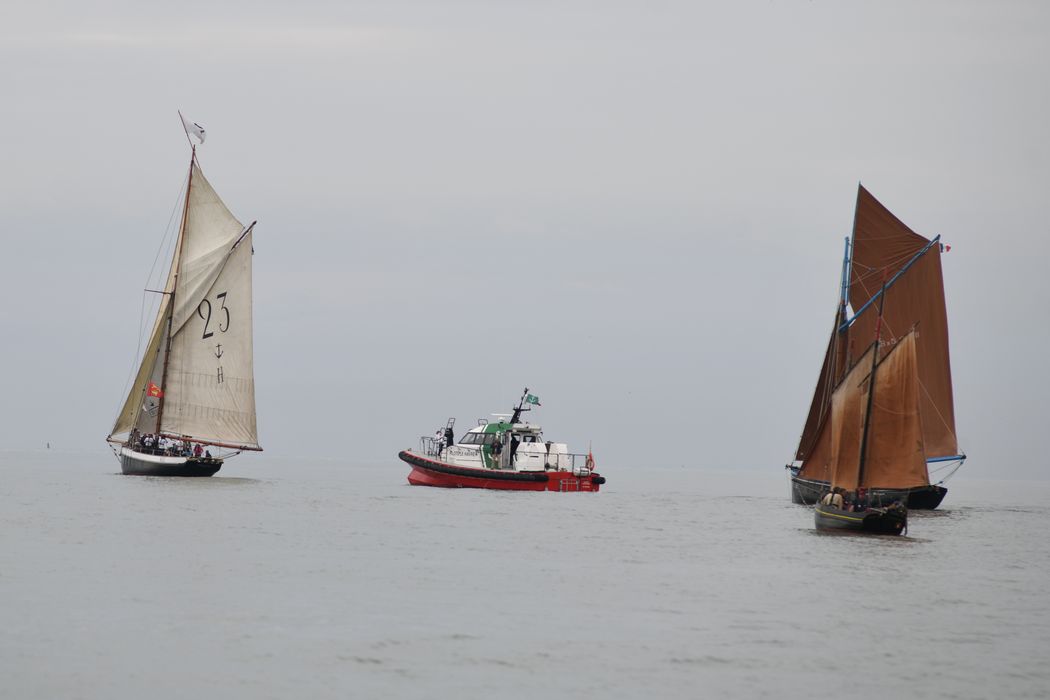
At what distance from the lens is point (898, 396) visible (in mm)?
50375

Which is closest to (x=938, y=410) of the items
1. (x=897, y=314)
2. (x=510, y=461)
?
(x=897, y=314)

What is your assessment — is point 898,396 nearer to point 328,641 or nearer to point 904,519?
point 904,519

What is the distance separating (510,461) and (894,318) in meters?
23.0

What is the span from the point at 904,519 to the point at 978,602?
14955 mm

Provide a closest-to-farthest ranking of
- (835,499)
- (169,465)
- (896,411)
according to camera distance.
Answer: (896,411), (835,499), (169,465)

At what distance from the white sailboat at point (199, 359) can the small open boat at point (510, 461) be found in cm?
1156

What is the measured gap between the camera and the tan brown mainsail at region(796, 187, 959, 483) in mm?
72500

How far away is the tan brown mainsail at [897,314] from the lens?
72500 millimetres

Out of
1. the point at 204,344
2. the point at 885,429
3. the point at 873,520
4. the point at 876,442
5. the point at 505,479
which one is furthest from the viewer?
the point at 505,479

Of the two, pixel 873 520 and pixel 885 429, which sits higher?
pixel 885 429

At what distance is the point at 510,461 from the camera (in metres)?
76.2

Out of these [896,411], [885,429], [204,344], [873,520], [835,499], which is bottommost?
[873,520]

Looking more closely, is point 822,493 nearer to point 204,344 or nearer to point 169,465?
point 204,344

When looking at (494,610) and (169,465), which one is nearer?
(494,610)
